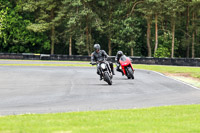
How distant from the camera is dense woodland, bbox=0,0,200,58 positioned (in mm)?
50812

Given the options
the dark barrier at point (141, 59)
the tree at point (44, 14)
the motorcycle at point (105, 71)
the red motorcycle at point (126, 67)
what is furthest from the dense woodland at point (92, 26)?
the motorcycle at point (105, 71)

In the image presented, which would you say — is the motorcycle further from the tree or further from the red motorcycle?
the tree

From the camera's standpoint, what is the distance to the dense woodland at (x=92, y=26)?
50812 millimetres

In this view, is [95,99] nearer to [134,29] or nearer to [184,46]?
[134,29]

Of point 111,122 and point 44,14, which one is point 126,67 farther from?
point 44,14

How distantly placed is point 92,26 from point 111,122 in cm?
4468

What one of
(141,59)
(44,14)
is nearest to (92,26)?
(44,14)

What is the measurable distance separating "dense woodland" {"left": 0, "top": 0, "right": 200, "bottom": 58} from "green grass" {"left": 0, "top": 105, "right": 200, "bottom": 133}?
41.0 m

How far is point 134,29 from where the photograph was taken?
168 ft

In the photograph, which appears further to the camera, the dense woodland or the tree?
the tree

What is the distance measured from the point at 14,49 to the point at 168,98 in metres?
44.0

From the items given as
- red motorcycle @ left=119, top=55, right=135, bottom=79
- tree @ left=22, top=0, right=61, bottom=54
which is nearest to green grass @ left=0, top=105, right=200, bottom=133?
red motorcycle @ left=119, top=55, right=135, bottom=79

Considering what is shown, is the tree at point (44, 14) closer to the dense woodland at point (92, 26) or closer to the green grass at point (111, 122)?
the dense woodland at point (92, 26)

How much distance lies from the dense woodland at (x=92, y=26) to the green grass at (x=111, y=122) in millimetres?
41032
